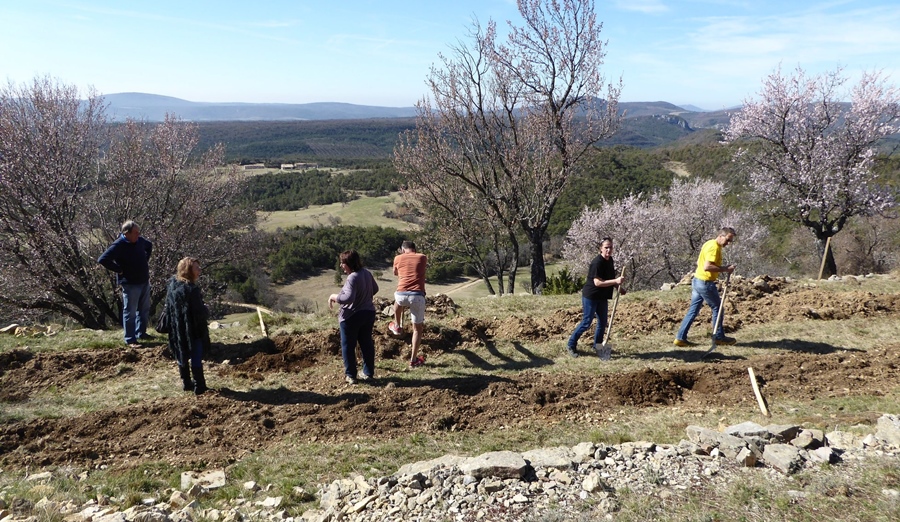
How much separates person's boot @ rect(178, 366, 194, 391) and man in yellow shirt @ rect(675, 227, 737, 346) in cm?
721

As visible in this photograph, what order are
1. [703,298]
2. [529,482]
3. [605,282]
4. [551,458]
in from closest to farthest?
[529,482] → [551,458] → [605,282] → [703,298]

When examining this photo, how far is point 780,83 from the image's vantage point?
69.1 feet

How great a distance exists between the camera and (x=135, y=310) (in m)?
8.28

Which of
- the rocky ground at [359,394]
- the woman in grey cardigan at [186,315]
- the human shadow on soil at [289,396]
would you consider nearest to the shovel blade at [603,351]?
the rocky ground at [359,394]

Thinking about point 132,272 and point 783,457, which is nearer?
point 783,457

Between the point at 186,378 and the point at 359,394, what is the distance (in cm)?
224

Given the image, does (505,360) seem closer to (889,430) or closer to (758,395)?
(758,395)

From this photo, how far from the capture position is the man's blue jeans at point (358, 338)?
683 cm

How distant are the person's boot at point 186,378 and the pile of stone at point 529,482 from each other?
1926mm

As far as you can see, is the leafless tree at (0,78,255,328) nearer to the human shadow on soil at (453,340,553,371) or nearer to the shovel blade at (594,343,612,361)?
the human shadow on soil at (453,340,553,371)

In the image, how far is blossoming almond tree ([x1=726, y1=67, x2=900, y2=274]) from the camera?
1942 centimetres

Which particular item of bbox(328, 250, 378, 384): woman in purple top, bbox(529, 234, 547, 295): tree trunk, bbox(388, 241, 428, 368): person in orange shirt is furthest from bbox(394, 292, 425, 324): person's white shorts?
bbox(529, 234, 547, 295): tree trunk

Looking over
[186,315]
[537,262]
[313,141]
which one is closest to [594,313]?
[186,315]

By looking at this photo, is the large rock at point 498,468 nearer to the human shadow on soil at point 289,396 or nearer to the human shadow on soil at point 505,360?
the human shadow on soil at point 289,396
